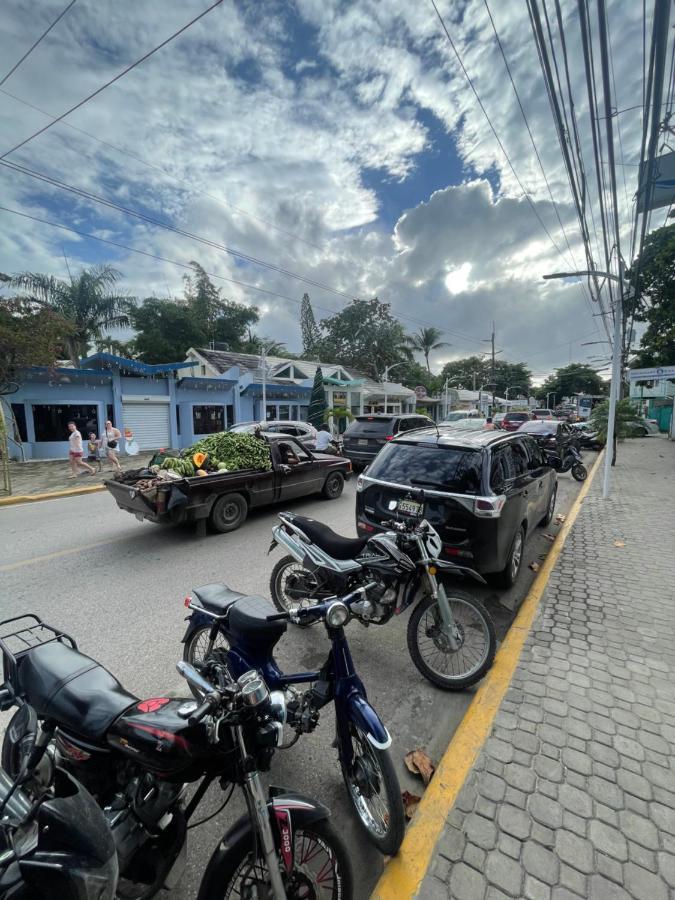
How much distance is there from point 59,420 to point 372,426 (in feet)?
38.2

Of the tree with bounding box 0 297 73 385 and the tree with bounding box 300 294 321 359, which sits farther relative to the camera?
the tree with bounding box 300 294 321 359

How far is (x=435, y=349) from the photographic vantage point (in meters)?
51.2

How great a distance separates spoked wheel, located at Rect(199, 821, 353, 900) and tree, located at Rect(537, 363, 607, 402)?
79235mm

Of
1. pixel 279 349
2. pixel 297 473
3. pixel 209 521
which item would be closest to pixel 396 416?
pixel 297 473

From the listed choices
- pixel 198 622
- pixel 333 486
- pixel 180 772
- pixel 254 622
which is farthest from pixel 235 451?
pixel 180 772

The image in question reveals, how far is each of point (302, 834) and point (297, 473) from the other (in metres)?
6.23

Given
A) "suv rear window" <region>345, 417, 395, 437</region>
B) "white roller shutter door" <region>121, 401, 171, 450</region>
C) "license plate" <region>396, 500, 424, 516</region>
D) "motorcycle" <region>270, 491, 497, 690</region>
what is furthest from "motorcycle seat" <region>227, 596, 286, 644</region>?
"white roller shutter door" <region>121, 401, 171, 450</region>

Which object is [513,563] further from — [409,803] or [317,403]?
[317,403]

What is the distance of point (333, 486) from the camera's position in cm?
870

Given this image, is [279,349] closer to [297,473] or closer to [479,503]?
[297,473]

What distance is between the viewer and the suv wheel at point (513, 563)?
4324 mm

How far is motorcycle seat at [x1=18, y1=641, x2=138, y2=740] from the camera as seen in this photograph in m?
1.56

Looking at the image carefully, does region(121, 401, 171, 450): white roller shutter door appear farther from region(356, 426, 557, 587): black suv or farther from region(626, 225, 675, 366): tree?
region(626, 225, 675, 366): tree

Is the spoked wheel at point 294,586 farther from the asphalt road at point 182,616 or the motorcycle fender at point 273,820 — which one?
the motorcycle fender at point 273,820
